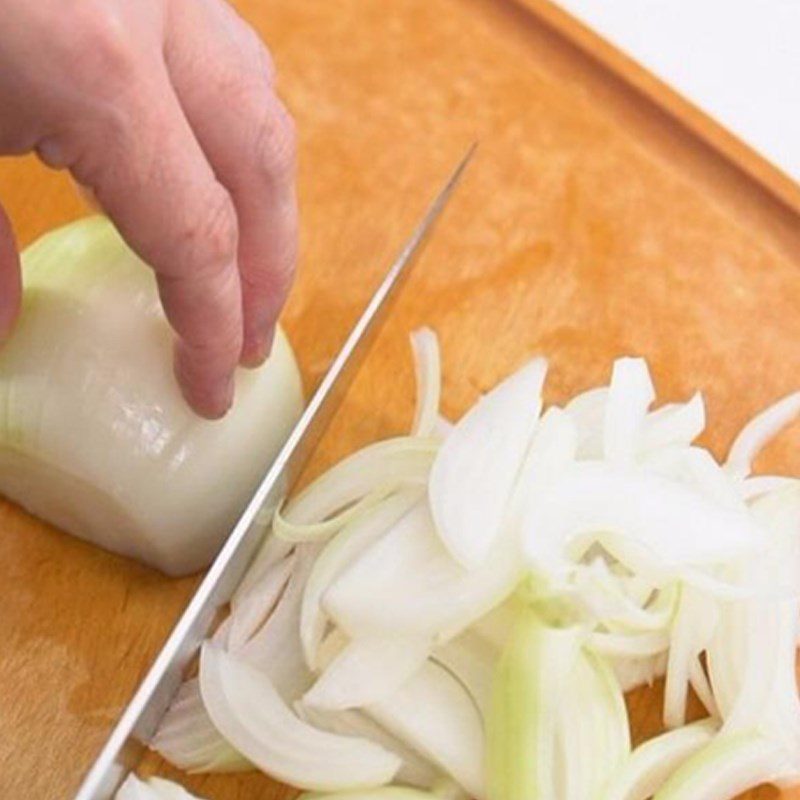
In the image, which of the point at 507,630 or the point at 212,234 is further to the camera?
the point at 507,630

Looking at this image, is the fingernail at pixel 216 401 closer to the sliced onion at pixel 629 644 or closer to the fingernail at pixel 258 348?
the fingernail at pixel 258 348

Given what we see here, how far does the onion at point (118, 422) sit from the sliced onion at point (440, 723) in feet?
0.71

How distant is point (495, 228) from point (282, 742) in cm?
59

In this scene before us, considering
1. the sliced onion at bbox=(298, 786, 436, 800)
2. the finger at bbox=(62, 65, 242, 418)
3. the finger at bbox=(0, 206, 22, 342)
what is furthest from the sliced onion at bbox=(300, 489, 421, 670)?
the finger at bbox=(0, 206, 22, 342)

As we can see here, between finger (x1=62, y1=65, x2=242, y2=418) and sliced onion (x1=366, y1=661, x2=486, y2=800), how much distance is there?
308mm

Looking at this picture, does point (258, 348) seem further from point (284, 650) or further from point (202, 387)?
point (284, 650)

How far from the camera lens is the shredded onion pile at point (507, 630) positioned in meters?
1.18

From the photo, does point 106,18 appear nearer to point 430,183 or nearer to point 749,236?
point 430,183

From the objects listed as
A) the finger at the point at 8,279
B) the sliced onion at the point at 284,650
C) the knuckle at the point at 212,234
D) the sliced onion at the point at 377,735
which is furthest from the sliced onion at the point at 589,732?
the finger at the point at 8,279

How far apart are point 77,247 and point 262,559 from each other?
308 millimetres

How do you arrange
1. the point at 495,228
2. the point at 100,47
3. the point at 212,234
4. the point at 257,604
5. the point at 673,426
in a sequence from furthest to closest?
1. the point at 495,228
2. the point at 673,426
3. the point at 257,604
4. the point at 212,234
5. the point at 100,47

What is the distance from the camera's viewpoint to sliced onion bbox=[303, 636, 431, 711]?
119 cm

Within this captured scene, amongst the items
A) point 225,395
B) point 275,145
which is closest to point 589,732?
point 225,395

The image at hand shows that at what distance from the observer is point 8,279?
1.24 meters
